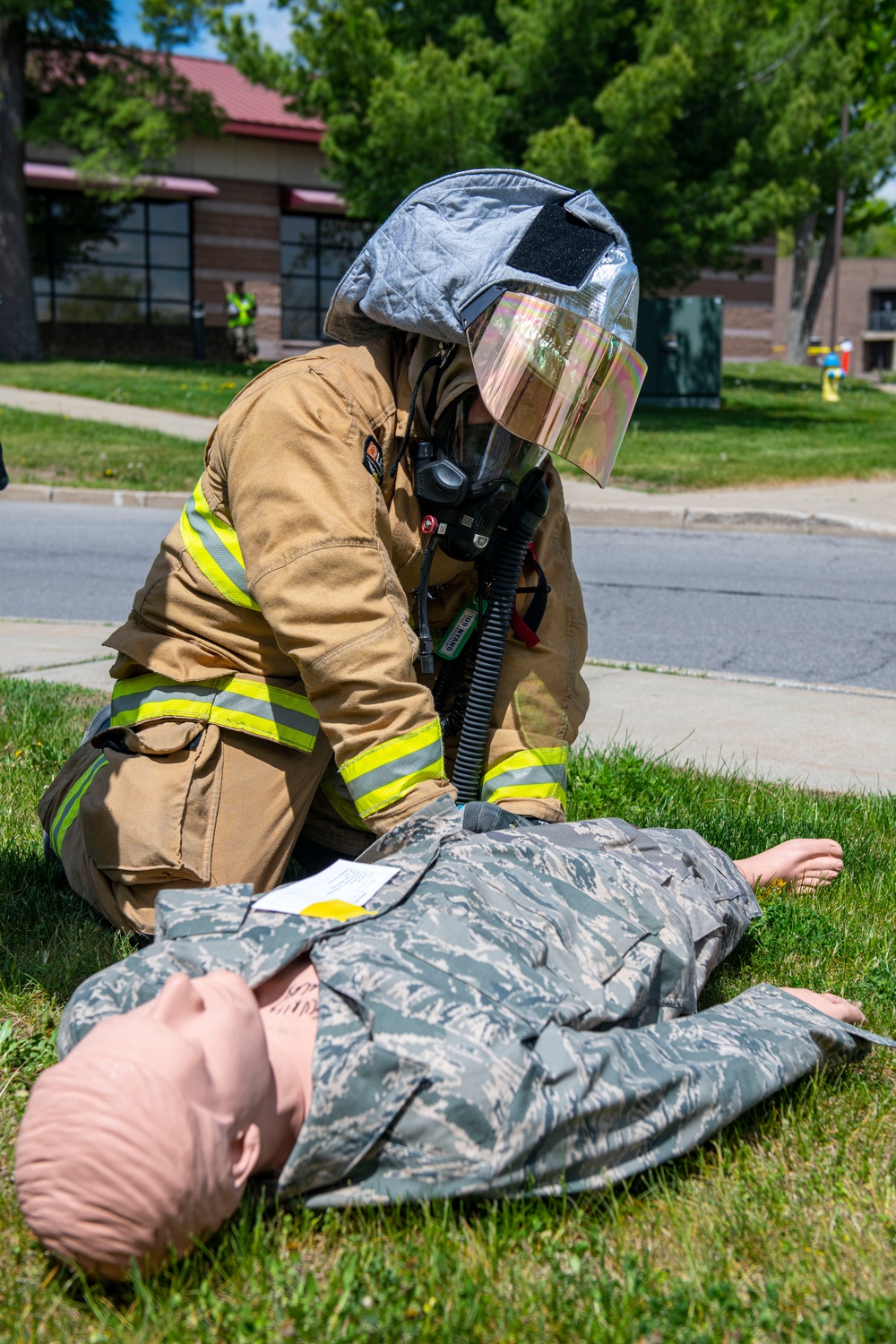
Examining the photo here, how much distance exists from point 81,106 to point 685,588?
64.5 feet

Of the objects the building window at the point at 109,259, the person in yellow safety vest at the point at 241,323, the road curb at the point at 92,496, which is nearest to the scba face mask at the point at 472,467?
the road curb at the point at 92,496

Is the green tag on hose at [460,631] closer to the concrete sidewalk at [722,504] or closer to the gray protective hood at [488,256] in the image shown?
the gray protective hood at [488,256]

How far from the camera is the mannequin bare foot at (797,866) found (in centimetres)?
335

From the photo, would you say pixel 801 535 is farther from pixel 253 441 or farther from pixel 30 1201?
pixel 30 1201

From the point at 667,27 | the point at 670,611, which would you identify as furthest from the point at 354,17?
the point at 670,611

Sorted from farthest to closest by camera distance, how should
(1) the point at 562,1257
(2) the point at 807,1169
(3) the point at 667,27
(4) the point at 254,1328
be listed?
(3) the point at 667,27, (2) the point at 807,1169, (1) the point at 562,1257, (4) the point at 254,1328

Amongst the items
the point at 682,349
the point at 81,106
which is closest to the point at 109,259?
the point at 81,106

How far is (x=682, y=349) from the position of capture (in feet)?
70.2

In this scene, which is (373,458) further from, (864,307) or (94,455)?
(864,307)

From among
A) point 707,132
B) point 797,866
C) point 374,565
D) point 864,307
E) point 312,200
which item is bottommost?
point 864,307

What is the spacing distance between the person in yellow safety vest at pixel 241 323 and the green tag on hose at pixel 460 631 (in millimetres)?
26466

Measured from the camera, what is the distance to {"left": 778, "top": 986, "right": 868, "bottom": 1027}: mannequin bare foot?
2.58 meters

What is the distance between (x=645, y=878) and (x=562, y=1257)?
2.89 feet

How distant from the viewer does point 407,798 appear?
2.64 m
